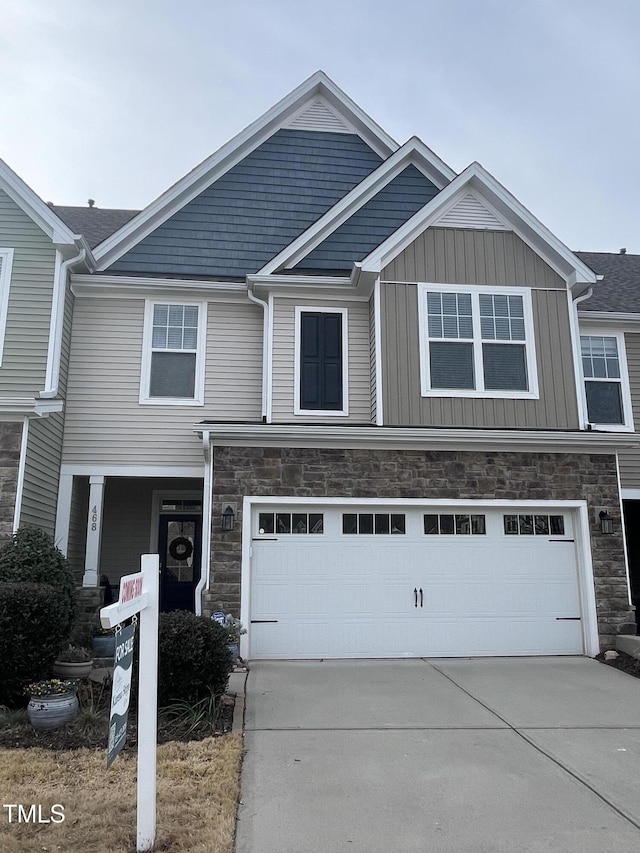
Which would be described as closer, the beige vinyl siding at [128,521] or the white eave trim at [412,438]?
the white eave trim at [412,438]

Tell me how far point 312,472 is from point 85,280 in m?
5.15

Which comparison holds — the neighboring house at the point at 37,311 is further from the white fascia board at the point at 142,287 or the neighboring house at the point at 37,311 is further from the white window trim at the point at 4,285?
the white fascia board at the point at 142,287

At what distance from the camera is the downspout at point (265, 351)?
34.4 feet

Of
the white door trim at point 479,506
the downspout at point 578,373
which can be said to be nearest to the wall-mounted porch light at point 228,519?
the white door trim at point 479,506

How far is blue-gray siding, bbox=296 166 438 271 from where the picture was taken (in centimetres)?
1139

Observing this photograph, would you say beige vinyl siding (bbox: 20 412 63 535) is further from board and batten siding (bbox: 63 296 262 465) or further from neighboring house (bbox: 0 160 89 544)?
board and batten siding (bbox: 63 296 262 465)

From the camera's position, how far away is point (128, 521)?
12.2 m

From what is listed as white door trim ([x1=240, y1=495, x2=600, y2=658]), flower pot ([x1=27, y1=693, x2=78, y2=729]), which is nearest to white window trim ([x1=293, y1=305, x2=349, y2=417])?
white door trim ([x1=240, y1=495, x2=600, y2=658])

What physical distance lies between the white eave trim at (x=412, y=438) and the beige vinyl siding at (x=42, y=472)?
2212 mm

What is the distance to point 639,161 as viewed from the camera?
49.4 feet

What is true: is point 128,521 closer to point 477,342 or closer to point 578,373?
point 477,342

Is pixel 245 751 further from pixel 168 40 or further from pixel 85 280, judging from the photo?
pixel 168 40

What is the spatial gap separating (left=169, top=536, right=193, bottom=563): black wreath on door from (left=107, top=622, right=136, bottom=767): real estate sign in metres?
8.88

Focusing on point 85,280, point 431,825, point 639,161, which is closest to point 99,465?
point 85,280
